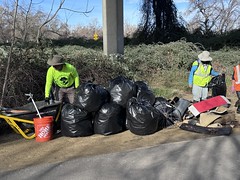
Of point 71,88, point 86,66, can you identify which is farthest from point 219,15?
point 71,88

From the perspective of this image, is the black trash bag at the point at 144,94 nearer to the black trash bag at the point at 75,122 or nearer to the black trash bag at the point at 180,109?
the black trash bag at the point at 180,109

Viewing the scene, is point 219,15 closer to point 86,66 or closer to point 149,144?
point 86,66

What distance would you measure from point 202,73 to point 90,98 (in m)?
2.69

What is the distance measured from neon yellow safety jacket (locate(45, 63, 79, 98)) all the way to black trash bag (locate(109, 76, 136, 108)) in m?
0.85

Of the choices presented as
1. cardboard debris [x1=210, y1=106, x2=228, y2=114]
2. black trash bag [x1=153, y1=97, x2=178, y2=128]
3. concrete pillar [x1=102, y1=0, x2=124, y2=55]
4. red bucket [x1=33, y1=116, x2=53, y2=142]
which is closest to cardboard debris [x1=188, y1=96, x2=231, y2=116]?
cardboard debris [x1=210, y1=106, x2=228, y2=114]

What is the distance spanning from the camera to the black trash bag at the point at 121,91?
6332 millimetres

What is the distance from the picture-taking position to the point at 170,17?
2209 cm

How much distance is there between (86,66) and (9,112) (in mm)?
4701

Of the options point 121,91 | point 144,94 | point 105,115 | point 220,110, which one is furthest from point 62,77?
point 220,110

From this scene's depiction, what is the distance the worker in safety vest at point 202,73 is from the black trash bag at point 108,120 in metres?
2.13

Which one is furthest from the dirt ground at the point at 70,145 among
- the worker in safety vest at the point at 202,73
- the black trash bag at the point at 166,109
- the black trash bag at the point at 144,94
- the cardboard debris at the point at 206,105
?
the worker in safety vest at the point at 202,73

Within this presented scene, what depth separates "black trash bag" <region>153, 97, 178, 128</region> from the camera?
6555 millimetres

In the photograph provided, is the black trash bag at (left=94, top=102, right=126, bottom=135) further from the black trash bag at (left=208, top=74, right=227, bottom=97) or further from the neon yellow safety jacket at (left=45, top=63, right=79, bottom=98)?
the black trash bag at (left=208, top=74, right=227, bottom=97)

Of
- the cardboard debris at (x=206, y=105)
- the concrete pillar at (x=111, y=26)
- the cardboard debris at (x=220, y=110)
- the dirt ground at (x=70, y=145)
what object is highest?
the concrete pillar at (x=111, y=26)
